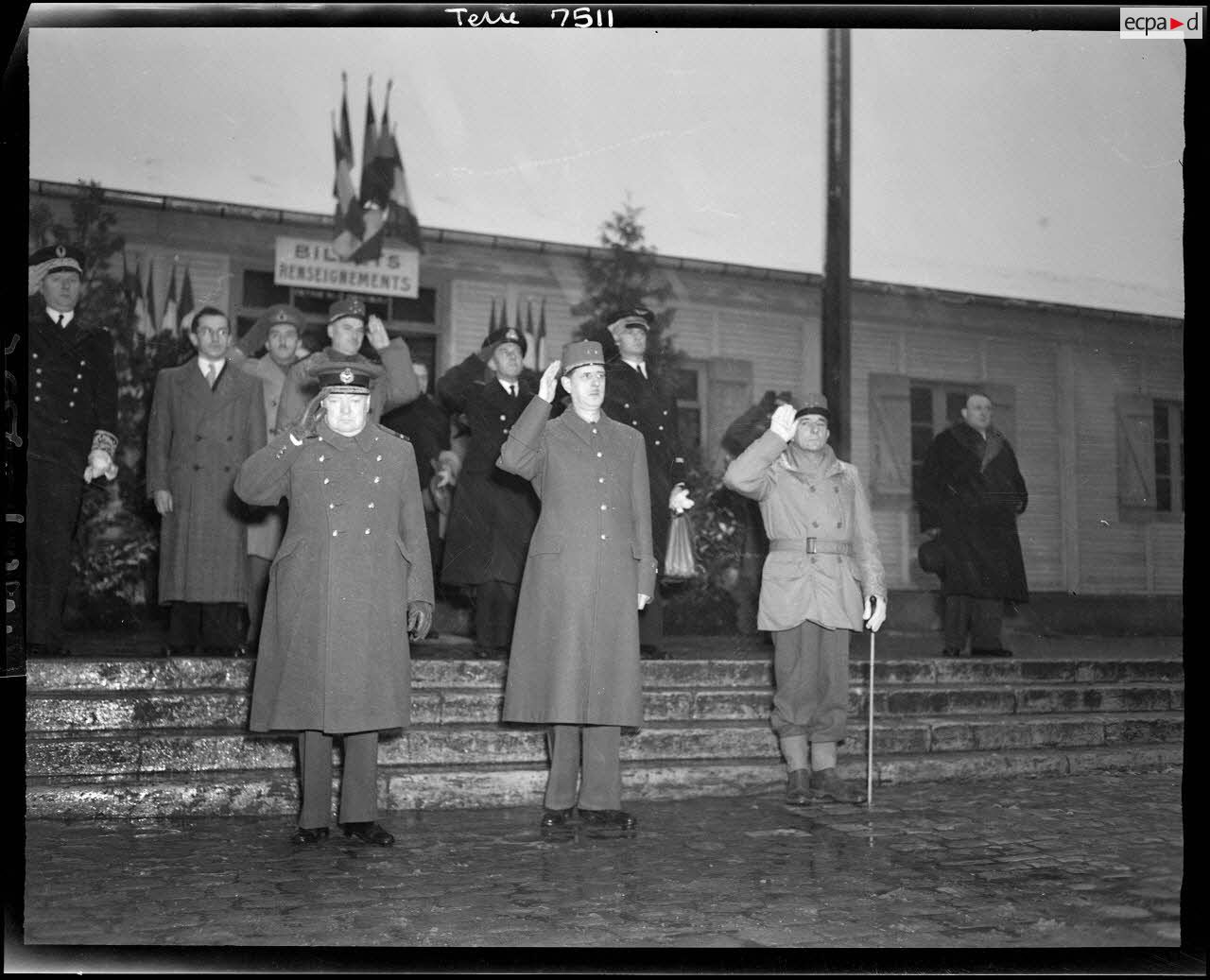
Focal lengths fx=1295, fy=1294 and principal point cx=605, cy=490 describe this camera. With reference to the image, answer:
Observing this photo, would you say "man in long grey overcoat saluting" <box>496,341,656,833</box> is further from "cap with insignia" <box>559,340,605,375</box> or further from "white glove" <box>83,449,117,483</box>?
"white glove" <box>83,449,117,483</box>

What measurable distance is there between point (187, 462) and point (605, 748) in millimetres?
3406

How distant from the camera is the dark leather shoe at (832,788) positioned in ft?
23.1

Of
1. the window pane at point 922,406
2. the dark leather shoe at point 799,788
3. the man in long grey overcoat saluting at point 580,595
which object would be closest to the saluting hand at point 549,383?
the man in long grey overcoat saluting at point 580,595

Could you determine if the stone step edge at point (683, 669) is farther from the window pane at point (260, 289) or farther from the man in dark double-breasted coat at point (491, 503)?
the window pane at point (260, 289)

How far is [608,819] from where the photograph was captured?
20.3 ft

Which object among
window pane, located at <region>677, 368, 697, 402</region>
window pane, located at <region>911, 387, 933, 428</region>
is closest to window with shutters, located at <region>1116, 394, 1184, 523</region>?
window pane, located at <region>911, 387, 933, 428</region>

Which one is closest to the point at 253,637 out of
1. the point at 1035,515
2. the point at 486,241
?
the point at 486,241

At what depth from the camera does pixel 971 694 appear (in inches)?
341

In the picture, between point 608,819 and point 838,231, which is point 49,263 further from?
point 838,231

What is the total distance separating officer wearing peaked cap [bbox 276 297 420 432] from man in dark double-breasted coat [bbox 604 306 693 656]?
1.37 metres

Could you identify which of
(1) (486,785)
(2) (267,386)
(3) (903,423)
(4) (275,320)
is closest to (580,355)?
(1) (486,785)

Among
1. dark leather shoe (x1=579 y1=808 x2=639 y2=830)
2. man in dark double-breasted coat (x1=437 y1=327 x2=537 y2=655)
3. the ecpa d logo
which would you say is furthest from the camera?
man in dark double-breasted coat (x1=437 y1=327 x2=537 y2=655)

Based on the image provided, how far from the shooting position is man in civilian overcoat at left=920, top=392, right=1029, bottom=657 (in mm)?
9781

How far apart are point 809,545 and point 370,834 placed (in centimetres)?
281
